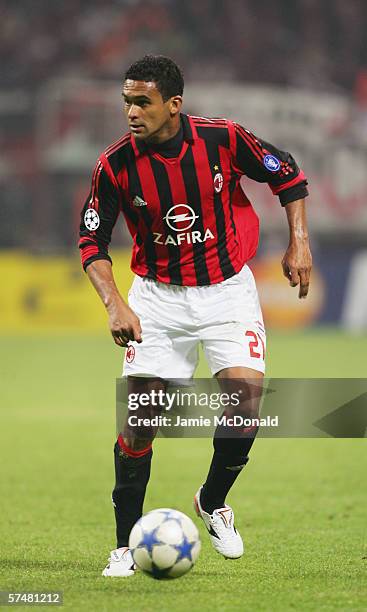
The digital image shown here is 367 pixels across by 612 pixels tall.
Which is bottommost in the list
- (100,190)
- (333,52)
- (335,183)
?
(100,190)

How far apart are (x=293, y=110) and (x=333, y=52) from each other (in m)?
2.38

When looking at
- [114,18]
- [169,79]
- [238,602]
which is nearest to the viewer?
[238,602]

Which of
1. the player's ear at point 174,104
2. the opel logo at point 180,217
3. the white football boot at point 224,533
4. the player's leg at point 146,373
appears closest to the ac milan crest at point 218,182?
the opel logo at point 180,217

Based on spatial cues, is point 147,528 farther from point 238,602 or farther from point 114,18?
point 114,18

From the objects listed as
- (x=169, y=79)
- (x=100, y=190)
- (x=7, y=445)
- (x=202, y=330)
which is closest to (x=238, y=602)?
(x=202, y=330)

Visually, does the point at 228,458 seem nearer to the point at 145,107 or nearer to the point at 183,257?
the point at 183,257

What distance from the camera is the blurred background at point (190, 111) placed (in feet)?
65.5

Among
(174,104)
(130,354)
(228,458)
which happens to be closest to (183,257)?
(130,354)

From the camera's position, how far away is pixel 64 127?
22.2 metres

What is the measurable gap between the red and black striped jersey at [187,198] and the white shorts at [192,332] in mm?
75

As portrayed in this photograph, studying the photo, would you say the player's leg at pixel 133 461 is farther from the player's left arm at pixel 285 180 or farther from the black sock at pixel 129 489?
the player's left arm at pixel 285 180

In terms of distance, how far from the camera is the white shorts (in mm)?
4586

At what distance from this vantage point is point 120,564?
437cm

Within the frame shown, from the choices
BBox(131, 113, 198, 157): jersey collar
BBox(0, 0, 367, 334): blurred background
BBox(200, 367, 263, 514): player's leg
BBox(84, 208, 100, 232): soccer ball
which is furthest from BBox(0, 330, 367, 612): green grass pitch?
BBox(0, 0, 367, 334): blurred background
